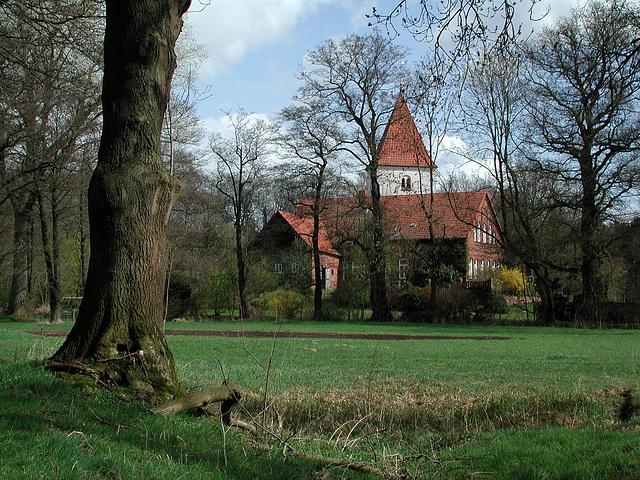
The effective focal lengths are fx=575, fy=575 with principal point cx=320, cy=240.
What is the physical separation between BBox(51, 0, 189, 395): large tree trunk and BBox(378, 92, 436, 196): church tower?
82.1ft

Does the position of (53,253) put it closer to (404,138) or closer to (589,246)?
(404,138)

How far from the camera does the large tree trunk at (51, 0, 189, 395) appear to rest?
561 cm

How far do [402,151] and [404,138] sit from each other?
1.23m

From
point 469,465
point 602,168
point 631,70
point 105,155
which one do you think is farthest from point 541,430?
point 602,168

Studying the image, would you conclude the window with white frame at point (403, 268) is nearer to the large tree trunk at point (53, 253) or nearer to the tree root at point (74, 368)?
the large tree trunk at point (53, 253)

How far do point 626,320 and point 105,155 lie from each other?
2878cm

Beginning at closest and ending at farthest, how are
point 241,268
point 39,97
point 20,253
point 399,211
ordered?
1. point 39,97
2. point 20,253
3. point 241,268
4. point 399,211

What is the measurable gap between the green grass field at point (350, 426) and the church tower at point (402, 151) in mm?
22136

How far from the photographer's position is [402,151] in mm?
33250

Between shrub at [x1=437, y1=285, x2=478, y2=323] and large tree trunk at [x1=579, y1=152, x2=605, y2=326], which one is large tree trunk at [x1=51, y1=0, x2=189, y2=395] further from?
shrub at [x1=437, y1=285, x2=478, y2=323]

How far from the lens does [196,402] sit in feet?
15.3

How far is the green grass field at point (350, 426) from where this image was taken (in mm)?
3504

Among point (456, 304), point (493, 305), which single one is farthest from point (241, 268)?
point (493, 305)

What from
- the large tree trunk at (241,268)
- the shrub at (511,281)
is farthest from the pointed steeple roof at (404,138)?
the shrub at (511,281)
